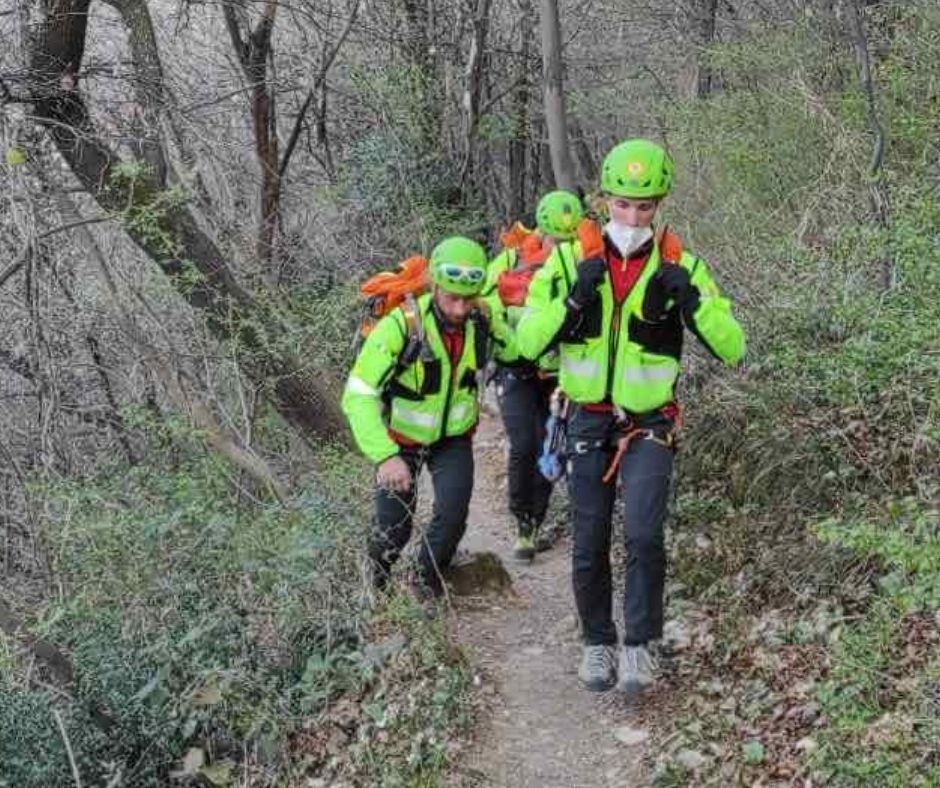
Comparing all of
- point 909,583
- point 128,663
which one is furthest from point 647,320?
point 128,663

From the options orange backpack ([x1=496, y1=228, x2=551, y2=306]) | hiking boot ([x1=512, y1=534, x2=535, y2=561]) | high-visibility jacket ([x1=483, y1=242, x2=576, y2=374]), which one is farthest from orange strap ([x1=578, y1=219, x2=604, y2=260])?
hiking boot ([x1=512, y1=534, x2=535, y2=561])

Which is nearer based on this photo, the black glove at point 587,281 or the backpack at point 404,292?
the black glove at point 587,281

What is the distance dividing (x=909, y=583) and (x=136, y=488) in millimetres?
5428

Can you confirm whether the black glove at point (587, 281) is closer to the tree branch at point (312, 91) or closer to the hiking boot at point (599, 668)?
the hiking boot at point (599, 668)

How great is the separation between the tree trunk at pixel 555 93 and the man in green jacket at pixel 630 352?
683 cm

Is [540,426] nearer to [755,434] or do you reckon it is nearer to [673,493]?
[673,493]

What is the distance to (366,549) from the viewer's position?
634 cm

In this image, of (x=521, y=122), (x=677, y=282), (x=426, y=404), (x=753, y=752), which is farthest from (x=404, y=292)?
(x=521, y=122)

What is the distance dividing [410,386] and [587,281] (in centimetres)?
141

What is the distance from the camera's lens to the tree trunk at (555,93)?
459 inches

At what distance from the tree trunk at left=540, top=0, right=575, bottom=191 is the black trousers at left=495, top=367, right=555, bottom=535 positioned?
15.1 ft

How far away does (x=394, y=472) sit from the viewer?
5734 millimetres

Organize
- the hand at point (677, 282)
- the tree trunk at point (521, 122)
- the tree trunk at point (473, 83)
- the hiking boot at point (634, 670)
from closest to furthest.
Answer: the hand at point (677, 282), the hiking boot at point (634, 670), the tree trunk at point (473, 83), the tree trunk at point (521, 122)

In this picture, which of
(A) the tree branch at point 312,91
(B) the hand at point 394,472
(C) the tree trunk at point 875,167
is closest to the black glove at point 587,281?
(B) the hand at point 394,472
